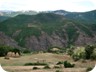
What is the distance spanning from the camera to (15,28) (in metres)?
63.5

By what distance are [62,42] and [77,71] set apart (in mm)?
50414

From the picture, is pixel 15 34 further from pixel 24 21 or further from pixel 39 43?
pixel 24 21

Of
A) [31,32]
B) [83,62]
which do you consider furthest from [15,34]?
[83,62]

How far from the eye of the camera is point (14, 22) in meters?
70.1

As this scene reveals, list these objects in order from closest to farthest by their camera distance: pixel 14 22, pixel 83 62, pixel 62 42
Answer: pixel 83 62 → pixel 62 42 → pixel 14 22

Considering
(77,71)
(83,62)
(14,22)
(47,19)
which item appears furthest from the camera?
(47,19)

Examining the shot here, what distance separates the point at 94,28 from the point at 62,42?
1018 cm

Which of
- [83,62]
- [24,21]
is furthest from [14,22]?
[83,62]

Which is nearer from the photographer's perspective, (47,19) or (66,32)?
(66,32)

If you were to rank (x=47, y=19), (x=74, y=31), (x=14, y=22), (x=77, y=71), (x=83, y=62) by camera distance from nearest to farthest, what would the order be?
(x=77, y=71) < (x=83, y=62) < (x=74, y=31) < (x=14, y=22) < (x=47, y=19)

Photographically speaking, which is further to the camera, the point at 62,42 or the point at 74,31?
the point at 74,31

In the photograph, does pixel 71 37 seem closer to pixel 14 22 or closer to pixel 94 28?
pixel 94 28

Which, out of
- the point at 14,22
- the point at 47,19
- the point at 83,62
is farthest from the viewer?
the point at 47,19

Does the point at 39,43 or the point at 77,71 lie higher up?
the point at 77,71
